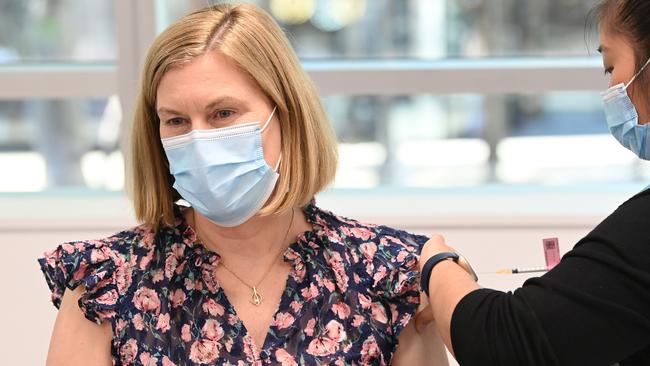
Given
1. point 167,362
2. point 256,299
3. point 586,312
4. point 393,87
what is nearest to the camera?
point 586,312

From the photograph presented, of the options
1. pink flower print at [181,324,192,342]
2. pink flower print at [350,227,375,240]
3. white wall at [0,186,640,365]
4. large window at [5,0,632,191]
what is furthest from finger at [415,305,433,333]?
large window at [5,0,632,191]

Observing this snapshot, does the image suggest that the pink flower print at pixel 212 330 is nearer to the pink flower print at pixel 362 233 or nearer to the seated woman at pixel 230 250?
the seated woman at pixel 230 250

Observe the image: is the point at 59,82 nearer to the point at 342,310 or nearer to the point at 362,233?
the point at 362,233

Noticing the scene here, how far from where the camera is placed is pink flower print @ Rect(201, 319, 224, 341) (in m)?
1.87

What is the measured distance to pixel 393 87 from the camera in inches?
128

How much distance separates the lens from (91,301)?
185cm

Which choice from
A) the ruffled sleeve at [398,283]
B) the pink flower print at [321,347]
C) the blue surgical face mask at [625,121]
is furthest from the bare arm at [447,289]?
the blue surgical face mask at [625,121]

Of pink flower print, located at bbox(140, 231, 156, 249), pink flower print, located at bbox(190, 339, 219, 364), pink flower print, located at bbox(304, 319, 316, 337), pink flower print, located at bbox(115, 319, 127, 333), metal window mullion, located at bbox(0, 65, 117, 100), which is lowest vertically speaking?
pink flower print, located at bbox(190, 339, 219, 364)

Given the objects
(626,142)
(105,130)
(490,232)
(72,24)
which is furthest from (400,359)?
(72,24)

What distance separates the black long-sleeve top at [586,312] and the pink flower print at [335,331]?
0.36 m

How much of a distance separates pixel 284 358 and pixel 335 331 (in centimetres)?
12

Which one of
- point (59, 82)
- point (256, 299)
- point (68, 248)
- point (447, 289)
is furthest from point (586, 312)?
point (59, 82)

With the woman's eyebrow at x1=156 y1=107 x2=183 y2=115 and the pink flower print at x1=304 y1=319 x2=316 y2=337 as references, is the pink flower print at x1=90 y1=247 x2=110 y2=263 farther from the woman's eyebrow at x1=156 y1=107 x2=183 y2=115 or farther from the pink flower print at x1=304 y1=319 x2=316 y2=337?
the pink flower print at x1=304 y1=319 x2=316 y2=337

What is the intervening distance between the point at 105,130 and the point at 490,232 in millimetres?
2154
